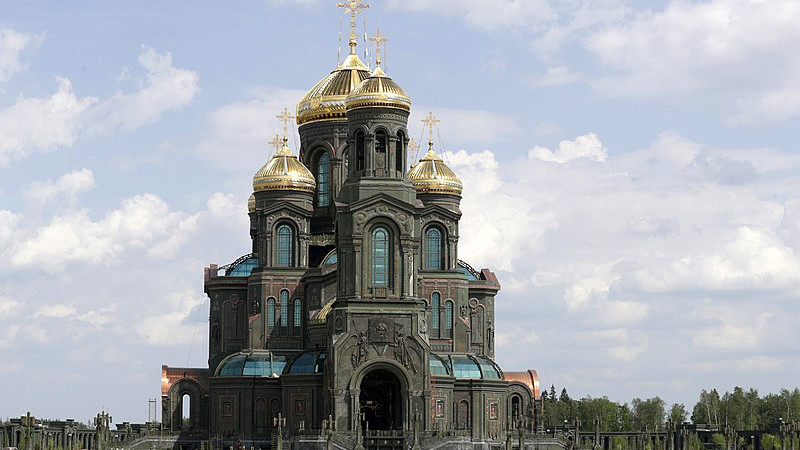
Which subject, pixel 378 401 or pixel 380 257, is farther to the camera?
pixel 378 401

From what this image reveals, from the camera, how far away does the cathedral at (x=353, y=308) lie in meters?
86.6

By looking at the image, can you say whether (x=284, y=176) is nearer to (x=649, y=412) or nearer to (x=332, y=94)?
(x=332, y=94)

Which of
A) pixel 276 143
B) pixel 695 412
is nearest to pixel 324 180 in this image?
pixel 276 143

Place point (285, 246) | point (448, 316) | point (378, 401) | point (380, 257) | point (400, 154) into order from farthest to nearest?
point (285, 246)
point (448, 316)
point (378, 401)
point (400, 154)
point (380, 257)

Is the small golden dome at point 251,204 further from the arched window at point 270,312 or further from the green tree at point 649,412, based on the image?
the green tree at point 649,412

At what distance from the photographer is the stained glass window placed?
289ft

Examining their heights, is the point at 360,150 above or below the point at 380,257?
above

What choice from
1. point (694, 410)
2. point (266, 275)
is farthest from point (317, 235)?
point (694, 410)

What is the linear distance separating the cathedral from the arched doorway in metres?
0.08

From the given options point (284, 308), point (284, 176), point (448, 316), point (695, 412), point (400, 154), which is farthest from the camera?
point (695, 412)

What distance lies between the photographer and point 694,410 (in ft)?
502

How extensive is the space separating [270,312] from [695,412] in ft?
215

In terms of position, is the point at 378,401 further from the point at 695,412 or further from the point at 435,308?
the point at 695,412

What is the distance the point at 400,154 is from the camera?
297ft
